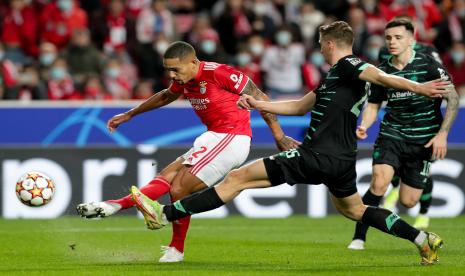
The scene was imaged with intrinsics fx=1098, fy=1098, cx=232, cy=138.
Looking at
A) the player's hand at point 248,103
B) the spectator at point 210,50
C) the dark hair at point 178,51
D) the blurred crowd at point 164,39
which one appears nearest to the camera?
the player's hand at point 248,103

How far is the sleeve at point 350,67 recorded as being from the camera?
924 centimetres

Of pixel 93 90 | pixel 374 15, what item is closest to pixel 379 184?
pixel 93 90

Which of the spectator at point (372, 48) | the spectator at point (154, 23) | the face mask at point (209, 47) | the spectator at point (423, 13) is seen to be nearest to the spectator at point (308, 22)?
the spectator at point (372, 48)

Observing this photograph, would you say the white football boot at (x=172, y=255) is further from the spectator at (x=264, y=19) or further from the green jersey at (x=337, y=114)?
the spectator at (x=264, y=19)

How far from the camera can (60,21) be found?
2070cm

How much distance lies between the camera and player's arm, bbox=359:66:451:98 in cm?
884

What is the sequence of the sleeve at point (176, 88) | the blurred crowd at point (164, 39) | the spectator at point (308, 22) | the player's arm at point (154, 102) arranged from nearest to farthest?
the sleeve at point (176, 88), the player's arm at point (154, 102), the blurred crowd at point (164, 39), the spectator at point (308, 22)

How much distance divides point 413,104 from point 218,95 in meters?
2.43

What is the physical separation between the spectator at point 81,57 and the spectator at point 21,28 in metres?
0.88

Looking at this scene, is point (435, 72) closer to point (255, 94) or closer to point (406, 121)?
point (406, 121)

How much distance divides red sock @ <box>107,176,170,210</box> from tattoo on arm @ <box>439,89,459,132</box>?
2.90 m

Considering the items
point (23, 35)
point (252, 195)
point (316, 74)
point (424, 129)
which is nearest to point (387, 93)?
point (424, 129)

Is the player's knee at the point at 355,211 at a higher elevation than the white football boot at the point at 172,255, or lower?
higher

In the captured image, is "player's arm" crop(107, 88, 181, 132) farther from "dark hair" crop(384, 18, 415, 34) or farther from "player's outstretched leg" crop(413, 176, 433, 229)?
"player's outstretched leg" crop(413, 176, 433, 229)
